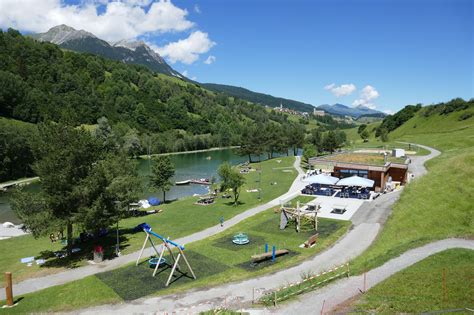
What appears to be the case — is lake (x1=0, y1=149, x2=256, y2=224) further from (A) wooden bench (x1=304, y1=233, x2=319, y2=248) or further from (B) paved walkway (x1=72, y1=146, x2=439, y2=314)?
(B) paved walkway (x1=72, y1=146, x2=439, y2=314)

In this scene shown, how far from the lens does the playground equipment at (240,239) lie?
2939cm

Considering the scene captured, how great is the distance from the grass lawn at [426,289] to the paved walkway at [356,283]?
0.68 metres

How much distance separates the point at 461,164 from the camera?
134 feet

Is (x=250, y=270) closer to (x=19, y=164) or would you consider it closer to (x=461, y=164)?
(x=461, y=164)

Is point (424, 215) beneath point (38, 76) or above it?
beneath

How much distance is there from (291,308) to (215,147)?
152 meters

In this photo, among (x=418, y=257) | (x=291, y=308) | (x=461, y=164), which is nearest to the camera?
(x=291, y=308)

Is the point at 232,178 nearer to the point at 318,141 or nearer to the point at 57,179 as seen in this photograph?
the point at 57,179

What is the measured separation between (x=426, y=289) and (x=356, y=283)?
348cm

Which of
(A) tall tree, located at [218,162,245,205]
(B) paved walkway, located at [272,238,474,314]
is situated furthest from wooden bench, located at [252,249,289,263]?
(A) tall tree, located at [218,162,245,205]

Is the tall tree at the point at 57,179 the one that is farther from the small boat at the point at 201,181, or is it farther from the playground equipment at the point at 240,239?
the small boat at the point at 201,181

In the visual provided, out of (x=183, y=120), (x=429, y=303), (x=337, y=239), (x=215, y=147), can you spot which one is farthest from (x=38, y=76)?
(x=429, y=303)

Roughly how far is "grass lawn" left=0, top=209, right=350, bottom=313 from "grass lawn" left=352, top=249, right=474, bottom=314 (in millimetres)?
7372

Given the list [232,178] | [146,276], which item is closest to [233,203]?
[232,178]
